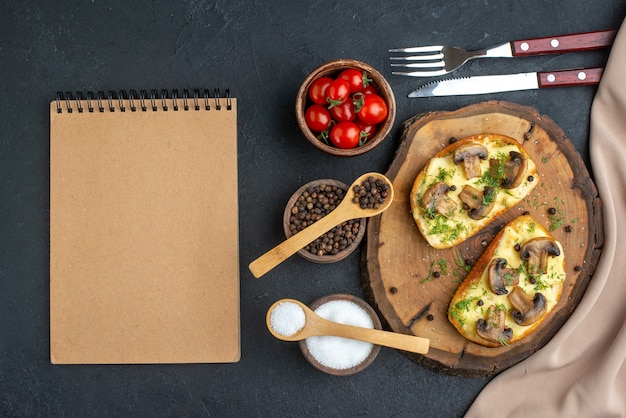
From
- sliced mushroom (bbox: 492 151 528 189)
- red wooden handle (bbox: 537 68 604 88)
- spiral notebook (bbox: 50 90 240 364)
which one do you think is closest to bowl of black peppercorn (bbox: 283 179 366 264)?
spiral notebook (bbox: 50 90 240 364)

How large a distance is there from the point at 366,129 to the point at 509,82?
74cm

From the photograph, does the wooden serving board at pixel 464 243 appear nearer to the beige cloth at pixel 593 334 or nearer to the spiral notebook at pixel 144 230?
the beige cloth at pixel 593 334

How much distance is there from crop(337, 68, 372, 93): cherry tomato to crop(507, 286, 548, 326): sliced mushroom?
108cm

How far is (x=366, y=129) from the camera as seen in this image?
2.39 meters

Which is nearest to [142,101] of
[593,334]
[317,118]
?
[317,118]

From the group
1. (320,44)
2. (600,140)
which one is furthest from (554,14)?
(320,44)

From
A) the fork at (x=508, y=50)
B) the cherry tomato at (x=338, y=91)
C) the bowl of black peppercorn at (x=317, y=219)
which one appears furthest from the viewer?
the fork at (x=508, y=50)

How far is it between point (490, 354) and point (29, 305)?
2118 mm

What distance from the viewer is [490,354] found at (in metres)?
2.49

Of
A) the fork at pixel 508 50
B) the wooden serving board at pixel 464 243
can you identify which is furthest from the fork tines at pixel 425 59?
the wooden serving board at pixel 464 243

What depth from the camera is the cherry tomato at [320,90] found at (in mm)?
2348

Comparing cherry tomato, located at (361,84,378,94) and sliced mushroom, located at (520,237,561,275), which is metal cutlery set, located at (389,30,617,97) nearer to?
cherry tomato, located at (361,84,378,94)

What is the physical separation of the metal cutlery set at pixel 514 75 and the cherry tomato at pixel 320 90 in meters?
0.46

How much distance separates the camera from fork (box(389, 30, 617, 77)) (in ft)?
8.41
